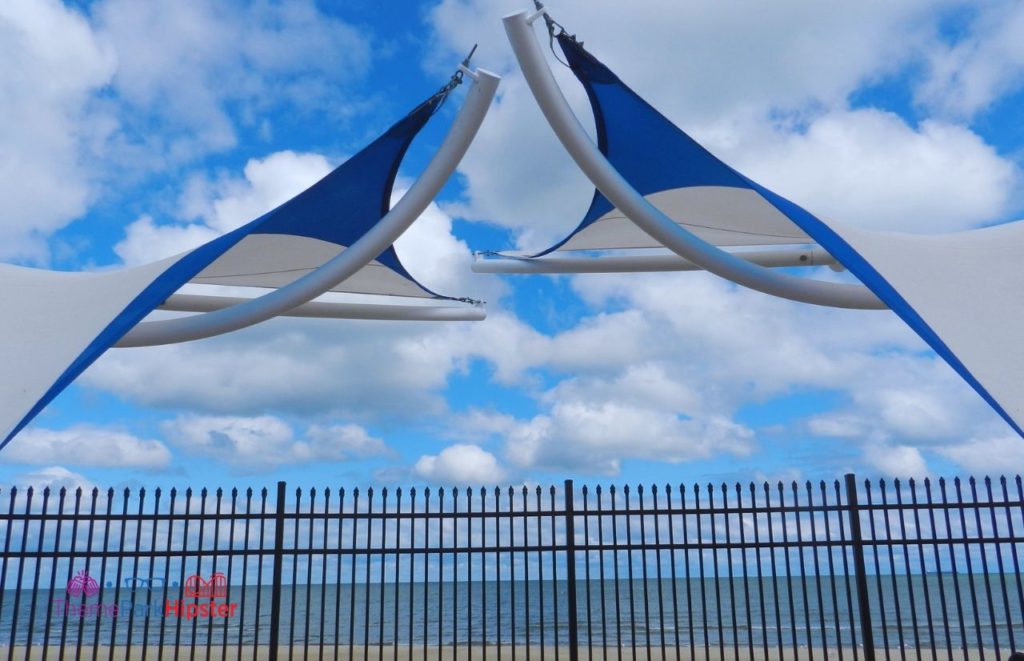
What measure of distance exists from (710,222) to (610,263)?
3.53 feet

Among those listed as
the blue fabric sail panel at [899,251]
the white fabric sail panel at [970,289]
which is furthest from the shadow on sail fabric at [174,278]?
the white fabric sail panel at [970,289]

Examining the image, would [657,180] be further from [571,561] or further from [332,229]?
[571,561]

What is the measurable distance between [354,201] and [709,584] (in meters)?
29.9

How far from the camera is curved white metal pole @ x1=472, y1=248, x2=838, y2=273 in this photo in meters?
8.55

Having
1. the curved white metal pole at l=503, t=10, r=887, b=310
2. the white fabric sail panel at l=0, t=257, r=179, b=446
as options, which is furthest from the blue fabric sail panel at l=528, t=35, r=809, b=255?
the white fabric sail panel at l=0, t=257, r=179, b=446

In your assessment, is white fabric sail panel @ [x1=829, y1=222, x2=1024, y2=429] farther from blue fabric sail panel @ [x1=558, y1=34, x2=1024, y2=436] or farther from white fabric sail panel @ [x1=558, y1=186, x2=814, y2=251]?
white fabric sail panel @ [x1=558, y1=186, x2=814, y2=251]

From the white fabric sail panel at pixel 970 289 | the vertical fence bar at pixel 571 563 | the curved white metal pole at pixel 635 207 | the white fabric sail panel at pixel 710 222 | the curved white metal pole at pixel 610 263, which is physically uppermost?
the white fabric sail panel at pixel 710 222

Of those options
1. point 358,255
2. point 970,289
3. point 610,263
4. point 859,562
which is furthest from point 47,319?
point 859,562

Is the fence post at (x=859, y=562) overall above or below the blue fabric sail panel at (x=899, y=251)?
below

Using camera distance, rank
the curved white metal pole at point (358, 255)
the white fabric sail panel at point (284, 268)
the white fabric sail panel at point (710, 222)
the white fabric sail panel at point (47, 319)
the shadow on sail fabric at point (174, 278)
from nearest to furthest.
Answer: the white fabric sail panel at point (47, 319)
the shadow on sail fabric at point (174, 278)
the curved white metal pole at point (358, 255)
the white fabric sail panel at point (710, 222)
the white fabric sail panel at point (284, 268)

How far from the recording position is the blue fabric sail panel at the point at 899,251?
4.85 metres

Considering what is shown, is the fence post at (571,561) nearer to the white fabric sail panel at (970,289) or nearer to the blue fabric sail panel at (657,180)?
the blue fabric sail panel at (657,180)

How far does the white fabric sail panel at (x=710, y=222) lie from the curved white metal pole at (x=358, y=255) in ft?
7.89

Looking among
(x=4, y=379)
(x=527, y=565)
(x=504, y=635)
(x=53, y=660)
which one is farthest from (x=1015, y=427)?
(x=504, y=635)
